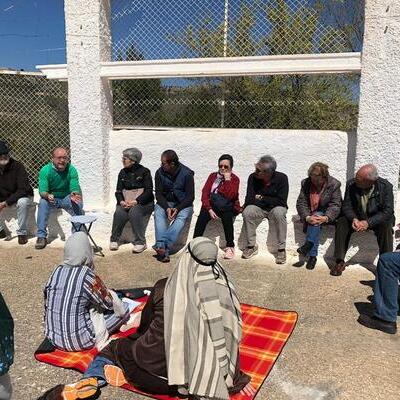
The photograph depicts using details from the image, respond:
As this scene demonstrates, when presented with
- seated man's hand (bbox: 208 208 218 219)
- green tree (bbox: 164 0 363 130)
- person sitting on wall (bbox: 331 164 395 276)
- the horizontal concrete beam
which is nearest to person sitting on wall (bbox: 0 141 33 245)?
the horizontal concrete beam

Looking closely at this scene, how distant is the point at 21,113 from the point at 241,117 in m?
3.57

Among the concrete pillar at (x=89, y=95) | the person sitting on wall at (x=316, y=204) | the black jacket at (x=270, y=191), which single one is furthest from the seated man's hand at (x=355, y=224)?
the concrete pillar at (x=89, y=95)

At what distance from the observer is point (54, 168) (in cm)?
623

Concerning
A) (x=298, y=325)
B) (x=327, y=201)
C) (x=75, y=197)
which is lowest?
(x=298, y=325)

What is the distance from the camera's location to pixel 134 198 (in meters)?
6.12

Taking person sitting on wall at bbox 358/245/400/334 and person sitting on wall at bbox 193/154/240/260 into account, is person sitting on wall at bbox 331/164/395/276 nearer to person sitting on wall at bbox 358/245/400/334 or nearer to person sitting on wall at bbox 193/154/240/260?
person sitting on wall at bbox 358/245/400/334

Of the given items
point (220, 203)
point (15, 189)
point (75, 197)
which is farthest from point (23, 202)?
point (220, 203)

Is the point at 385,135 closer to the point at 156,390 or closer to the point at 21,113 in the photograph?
the point at 156,390

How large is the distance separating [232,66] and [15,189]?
3394 mm

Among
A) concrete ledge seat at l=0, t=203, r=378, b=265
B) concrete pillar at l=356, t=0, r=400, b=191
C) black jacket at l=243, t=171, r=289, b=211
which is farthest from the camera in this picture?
black jacket at l=243, t=171, r=289, b=211

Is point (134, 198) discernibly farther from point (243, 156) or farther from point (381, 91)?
point (381, 91)

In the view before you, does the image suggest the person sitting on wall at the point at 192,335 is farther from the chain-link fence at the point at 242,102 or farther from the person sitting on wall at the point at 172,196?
the chain-link fence at the point at 242,102

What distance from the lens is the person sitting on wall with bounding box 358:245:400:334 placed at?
12.8 ft

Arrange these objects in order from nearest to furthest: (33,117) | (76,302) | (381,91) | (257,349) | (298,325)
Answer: (76,302), (257,349), (298,325), (381,91), (33,117)
